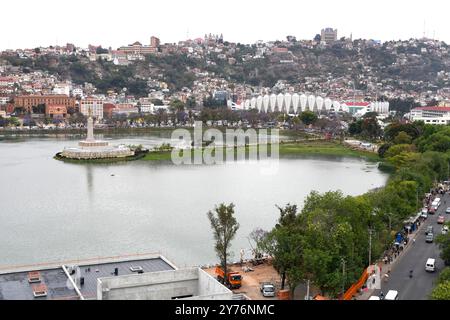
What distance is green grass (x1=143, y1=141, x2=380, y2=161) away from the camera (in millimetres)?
16105

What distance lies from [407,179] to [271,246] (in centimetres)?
449

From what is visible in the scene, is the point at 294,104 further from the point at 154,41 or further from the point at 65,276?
the point at 65,276

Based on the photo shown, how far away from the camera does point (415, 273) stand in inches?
227

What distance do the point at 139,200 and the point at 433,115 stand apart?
19640 millimetres

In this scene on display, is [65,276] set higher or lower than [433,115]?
lower

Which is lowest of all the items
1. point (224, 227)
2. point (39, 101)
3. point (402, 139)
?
point (224, 227)

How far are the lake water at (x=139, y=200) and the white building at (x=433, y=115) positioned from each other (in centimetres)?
1054

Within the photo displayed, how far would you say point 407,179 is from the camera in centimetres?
927

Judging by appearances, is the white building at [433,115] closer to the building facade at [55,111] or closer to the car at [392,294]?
the building facade at [55,111]

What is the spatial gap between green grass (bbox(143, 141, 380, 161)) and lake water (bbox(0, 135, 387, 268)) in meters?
0.82

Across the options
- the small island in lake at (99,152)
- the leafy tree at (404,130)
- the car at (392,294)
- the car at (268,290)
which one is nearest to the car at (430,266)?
the car at (392,294)

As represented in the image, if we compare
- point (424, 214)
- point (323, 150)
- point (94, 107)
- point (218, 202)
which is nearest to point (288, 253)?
point (424, 214)

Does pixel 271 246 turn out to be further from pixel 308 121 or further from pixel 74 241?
pixel 308 121

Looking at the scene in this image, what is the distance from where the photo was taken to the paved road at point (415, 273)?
5223 mm
